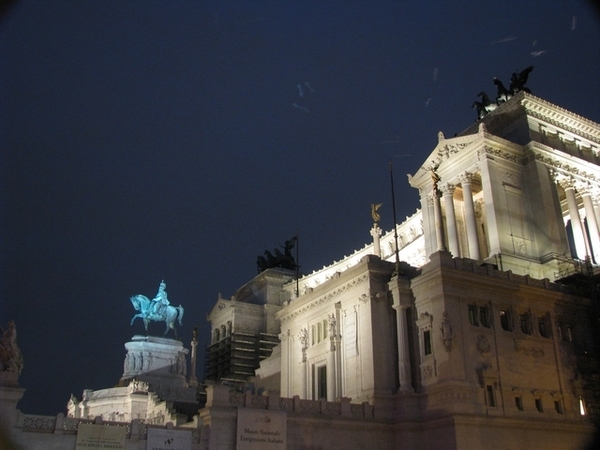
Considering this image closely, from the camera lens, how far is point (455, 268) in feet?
119

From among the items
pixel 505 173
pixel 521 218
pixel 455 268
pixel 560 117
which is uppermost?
pixel 560 117

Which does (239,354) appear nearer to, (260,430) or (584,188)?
(260,430)

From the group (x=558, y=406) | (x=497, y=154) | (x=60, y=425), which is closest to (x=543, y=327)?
(x=558, y=406)

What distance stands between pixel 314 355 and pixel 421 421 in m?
11.5

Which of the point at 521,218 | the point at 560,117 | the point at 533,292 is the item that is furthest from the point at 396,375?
the point at 560,117

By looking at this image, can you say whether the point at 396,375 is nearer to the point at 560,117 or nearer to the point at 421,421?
the point at 421,421

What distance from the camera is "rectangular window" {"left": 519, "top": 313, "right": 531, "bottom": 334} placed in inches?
1505

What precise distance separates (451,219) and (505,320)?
18.6 metres

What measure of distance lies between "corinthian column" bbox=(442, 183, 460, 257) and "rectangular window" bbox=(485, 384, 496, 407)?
65.8ft

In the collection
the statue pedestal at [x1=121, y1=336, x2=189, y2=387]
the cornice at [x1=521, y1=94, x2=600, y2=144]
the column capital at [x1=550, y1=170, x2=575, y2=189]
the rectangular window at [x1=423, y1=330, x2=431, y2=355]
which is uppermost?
the cornice at [x1=521, y1=94, x2=600, y2=144]

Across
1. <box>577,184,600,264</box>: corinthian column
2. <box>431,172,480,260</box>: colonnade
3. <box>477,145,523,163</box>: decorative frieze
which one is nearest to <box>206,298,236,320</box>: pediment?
<box>431,172,480,260</box>: colonnade

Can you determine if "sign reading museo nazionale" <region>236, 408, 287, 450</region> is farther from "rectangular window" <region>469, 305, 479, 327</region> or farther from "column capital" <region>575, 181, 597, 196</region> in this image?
"column capital" <region>575, 181, 597, 196</region>

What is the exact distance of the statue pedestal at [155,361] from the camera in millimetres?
59875

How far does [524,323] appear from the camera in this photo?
3853cm
